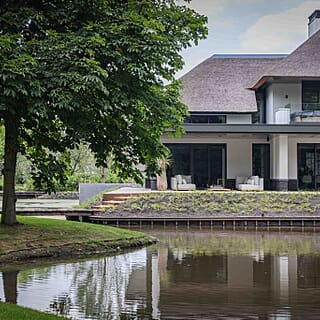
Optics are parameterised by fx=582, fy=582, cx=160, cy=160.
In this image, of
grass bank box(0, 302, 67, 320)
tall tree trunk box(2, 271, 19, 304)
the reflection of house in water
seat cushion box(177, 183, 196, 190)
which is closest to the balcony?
seat cushion box(177, 183, 196, 190)

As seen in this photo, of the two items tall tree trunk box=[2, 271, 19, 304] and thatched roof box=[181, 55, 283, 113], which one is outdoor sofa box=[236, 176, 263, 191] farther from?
tall tree trunk box=[2, 271, 19, 304]

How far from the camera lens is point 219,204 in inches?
742

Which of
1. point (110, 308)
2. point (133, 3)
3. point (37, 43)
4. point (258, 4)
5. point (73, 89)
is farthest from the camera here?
point (258, 4)

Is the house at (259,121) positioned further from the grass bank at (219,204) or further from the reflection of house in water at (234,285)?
the reflection of house in water at (234,285)

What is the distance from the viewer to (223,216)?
Answer: 18156 mm

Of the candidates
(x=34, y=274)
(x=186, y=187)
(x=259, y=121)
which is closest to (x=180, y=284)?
(x=34, y=274)

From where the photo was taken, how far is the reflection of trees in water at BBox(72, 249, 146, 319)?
22.0 ft

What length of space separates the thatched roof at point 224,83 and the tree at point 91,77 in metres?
13.8

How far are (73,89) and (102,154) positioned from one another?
2.84m

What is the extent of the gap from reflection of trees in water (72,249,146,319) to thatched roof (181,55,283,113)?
1528 cm

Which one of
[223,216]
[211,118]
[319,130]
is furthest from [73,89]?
[211,118]

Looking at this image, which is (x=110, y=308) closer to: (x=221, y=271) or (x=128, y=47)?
(x=221, y=271)

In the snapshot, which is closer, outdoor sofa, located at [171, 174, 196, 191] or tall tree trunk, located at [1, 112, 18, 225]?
tall tree trunk, located at [1, 112, 18, 225]

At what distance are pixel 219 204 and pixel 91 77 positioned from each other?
10.5 meters
